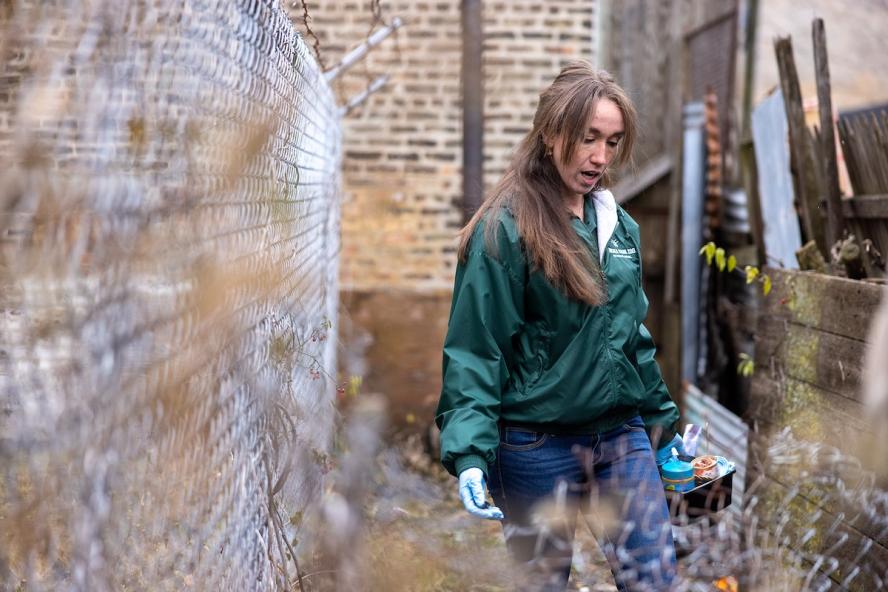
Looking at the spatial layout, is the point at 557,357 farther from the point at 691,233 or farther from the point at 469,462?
the point at 691,233

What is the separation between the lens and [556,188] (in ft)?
9.07

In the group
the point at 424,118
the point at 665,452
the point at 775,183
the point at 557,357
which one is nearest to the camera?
the point at 557,357

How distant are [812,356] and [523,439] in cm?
180

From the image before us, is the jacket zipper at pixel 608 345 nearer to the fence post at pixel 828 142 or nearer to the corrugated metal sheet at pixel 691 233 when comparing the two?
the fence post at pixel 828 142

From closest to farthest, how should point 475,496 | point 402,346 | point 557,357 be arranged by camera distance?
point 475,496
point 557,357
point 402,346

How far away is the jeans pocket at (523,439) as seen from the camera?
2.63m

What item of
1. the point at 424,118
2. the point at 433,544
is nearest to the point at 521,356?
the point at 433,544

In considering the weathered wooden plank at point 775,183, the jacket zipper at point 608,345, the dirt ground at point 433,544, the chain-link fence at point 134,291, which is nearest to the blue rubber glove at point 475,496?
the dirt ground at point 433,544

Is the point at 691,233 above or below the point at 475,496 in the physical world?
above

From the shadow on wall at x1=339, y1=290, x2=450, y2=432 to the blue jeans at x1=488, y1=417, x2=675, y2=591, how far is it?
445 centimetres

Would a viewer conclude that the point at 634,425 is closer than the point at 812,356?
Yes

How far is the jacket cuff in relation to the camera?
248 centimetres

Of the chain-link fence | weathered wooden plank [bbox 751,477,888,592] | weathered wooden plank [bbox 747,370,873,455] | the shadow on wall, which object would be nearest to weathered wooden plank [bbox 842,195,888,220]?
weathered wooden plank [bbox 747,370,873,455]

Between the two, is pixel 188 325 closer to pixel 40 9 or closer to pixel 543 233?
pixel 40 9
